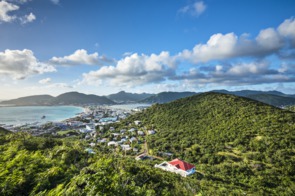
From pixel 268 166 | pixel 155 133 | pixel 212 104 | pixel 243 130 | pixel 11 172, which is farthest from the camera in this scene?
pixel 212 104

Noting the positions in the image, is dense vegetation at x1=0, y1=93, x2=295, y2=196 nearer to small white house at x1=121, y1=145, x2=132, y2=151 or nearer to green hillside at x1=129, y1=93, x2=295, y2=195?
green hillside at x1=129, y1=93, x2=295, y2=195

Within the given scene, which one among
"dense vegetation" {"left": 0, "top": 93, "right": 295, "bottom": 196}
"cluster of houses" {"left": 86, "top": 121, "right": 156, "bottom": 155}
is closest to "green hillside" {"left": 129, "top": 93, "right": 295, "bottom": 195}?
"dense vegetation" {"left": 0, "top": 93, "right": 295, "bottom": 196}

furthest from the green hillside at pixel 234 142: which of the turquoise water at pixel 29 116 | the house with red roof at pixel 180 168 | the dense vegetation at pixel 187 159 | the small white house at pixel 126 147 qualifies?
the turquoise water at pixel 29 116

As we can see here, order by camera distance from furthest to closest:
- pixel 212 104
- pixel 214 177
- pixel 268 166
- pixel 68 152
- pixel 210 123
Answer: pixel 212 104 → pixel 210 123 → pixel 268 166 → pixel 214 177 → pixel 68 152

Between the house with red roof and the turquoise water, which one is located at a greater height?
the turquoise water

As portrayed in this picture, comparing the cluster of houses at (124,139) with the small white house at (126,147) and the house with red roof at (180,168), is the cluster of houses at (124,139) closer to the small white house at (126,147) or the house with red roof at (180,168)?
the small white house at (126,147)

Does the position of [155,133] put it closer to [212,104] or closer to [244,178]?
[212,104]

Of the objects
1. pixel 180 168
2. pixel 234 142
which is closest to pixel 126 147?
pixel 180 168

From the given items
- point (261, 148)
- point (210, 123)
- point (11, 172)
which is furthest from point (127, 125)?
point (11, 172)
